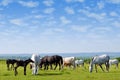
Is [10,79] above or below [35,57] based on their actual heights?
below

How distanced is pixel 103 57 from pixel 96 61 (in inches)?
47.2

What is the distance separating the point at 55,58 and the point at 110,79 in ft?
63.3

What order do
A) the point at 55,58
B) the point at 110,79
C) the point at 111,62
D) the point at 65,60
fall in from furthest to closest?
the point at 111,62
the point at 65,60
the point at 55,58
the point at 110,79

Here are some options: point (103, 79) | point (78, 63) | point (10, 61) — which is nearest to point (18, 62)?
point (10, 61)

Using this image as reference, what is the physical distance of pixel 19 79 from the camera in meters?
Answer: 24.0

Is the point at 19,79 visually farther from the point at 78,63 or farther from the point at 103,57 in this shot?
the point at 78,63

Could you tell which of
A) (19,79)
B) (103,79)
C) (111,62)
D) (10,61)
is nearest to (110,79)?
(103,79)

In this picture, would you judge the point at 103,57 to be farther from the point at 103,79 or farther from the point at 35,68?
the point at 103,79

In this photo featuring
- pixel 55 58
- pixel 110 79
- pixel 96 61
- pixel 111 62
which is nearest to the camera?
pixel 110 79

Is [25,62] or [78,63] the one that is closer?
[25,62]

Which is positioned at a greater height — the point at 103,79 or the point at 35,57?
the point at 35,57

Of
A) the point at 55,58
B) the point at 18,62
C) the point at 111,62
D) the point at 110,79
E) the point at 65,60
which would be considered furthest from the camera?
the point at 111,62

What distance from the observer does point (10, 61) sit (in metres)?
36.5

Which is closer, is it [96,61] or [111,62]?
[96,61]
